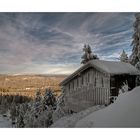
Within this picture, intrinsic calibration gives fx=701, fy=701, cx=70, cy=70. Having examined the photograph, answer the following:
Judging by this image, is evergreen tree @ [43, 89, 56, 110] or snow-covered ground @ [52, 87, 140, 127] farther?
evergreen tree @ [43, 89, 56, 110]

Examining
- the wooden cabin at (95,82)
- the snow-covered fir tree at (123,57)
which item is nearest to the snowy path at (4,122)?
the wooden cabin at (95,82)

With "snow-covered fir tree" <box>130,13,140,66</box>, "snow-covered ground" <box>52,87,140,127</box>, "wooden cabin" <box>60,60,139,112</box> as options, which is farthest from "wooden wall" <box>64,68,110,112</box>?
A: "snow-covered fir tree" <box>130,13,140,66</box>

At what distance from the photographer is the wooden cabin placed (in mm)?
10477

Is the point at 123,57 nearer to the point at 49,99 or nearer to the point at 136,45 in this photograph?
the point at 136,45

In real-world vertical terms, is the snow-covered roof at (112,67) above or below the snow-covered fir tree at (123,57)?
below

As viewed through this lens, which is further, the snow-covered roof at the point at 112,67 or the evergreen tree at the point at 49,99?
the evergreen tree at the point at 49,99

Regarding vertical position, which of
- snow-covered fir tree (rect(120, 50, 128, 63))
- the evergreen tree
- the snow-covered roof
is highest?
snow-covered fir tree (rect(120, 50, 128, 63))

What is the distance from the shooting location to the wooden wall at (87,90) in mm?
10516

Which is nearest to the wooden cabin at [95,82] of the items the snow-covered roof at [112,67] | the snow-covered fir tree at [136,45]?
the snow-covered roof at [112,67]

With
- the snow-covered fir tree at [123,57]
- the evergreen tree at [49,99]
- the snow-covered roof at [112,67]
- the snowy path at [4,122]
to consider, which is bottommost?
the snowy path at [4,122]

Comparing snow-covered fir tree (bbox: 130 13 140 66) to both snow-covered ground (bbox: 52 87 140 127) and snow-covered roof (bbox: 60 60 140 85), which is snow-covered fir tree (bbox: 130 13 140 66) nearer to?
snow-covered roof (bbox: 60 60 140 85)

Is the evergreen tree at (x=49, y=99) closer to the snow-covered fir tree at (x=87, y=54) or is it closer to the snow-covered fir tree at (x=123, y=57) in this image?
the snow-covered fir tree at (x=87, y=54)
